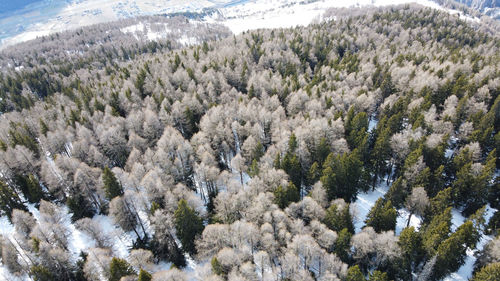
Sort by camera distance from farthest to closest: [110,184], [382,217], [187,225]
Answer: [110,184], [187,225], [382,217]

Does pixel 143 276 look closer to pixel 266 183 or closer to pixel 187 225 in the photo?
pixel 187 225

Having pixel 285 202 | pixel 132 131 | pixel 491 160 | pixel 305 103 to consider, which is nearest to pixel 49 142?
pixel 132 131

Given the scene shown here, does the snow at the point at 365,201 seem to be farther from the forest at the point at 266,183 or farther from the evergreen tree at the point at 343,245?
the evergreen tree at the point at 343,245

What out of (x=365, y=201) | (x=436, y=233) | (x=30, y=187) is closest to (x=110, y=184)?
(x=30, y=187)

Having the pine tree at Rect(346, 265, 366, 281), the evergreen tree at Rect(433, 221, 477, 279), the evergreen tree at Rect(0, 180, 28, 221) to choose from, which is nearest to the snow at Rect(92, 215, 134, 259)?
the evergreen tree at Rect(0, 180, 28, 221)

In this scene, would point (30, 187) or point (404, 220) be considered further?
point (30, 187)

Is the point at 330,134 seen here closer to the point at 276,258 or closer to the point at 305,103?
the point at 305,103

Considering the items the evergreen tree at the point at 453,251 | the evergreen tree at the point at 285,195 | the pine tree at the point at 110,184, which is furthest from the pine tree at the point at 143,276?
the evergreen tree at the point at 453,251
